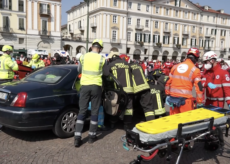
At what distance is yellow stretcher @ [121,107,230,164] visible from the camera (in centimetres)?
298

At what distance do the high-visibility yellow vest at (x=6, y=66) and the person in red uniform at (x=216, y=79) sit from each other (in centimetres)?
479

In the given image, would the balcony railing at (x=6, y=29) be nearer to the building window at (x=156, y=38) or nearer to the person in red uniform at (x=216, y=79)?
the building window at (x=156, y=38)

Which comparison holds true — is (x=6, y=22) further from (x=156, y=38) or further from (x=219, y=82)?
(x=219, y=82)

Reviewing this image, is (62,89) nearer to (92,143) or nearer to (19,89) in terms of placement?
(19,89)

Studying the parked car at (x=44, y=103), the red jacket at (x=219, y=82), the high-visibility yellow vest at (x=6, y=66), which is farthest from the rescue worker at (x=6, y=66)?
the red jacket at (x=219, y=82)

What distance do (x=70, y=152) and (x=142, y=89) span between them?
82.3 inches

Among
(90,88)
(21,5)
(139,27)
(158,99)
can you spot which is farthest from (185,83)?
(139,27)

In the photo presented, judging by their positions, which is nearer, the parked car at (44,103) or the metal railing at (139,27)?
the parked car at (44,103)

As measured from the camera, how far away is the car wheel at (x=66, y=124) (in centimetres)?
470

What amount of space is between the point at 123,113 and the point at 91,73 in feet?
4.27

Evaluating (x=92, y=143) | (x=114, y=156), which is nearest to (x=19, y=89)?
(x=92, y=143)

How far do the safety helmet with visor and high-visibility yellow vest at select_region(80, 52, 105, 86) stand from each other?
2221 mm

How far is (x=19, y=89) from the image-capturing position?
14.7ft

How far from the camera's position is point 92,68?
4.55 meters
